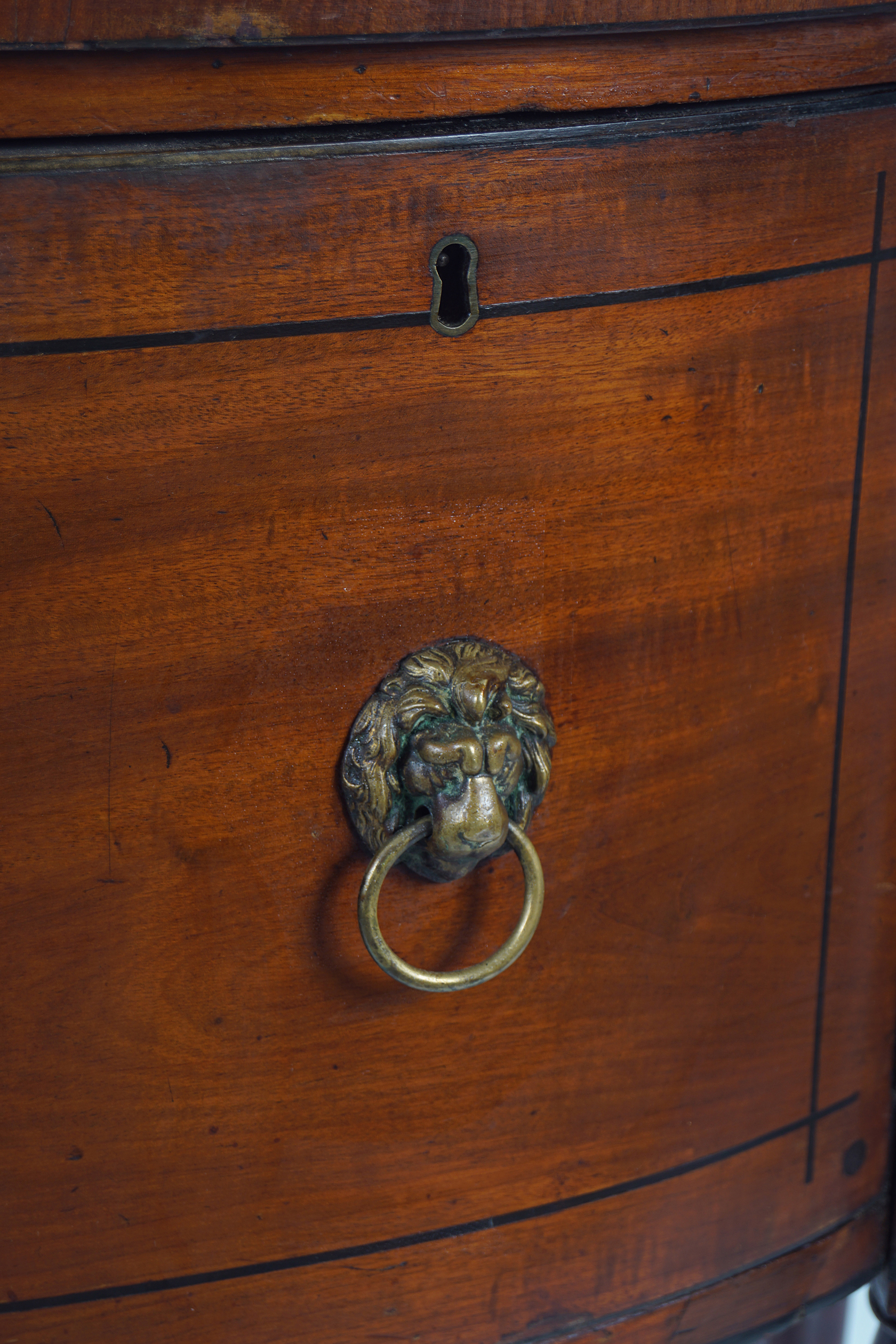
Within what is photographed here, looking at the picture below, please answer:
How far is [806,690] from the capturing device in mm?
631

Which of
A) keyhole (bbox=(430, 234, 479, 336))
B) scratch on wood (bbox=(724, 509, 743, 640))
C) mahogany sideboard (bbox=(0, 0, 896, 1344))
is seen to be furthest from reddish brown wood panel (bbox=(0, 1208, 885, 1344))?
keyhole (bbox=(430, 234, 479, 336))

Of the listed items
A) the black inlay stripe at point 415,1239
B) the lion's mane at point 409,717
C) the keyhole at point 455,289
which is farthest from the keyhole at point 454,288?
the black inlay stripe at point 415,1239

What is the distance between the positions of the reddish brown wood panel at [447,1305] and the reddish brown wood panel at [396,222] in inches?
15.6

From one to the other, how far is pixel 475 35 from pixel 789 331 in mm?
175

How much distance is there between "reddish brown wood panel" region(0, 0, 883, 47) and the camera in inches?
17.3

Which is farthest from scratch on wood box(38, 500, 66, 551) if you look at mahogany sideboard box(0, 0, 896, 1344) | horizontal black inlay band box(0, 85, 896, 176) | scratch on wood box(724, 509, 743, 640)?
scratch on wood box(724, 509, 743, 640)

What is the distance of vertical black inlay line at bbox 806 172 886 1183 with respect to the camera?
1.91 feet

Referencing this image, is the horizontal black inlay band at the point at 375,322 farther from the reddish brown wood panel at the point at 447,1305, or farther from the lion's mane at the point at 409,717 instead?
the reddish brown wood panel at the point at 447,1305

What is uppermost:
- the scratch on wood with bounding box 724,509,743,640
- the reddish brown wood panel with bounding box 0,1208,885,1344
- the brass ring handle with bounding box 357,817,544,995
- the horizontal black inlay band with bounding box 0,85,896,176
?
the horizontal black inlay band with bounding box 0,85,896,176

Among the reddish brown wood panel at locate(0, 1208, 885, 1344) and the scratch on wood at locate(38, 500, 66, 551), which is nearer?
the scratch on wood at locate(38, 500, 66, 551)

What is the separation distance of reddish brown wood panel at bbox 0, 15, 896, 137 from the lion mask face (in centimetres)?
20

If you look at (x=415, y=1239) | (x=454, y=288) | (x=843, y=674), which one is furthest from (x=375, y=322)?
(x=415, y=1239)

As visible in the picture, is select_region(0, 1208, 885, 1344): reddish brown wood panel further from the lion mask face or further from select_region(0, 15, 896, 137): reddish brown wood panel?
select_region(0, 15, 896, 137): reddish brown wood panel

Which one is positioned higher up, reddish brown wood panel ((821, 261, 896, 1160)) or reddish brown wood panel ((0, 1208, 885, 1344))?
reddish brown wood panel ((821, 261, 896, 1160))
